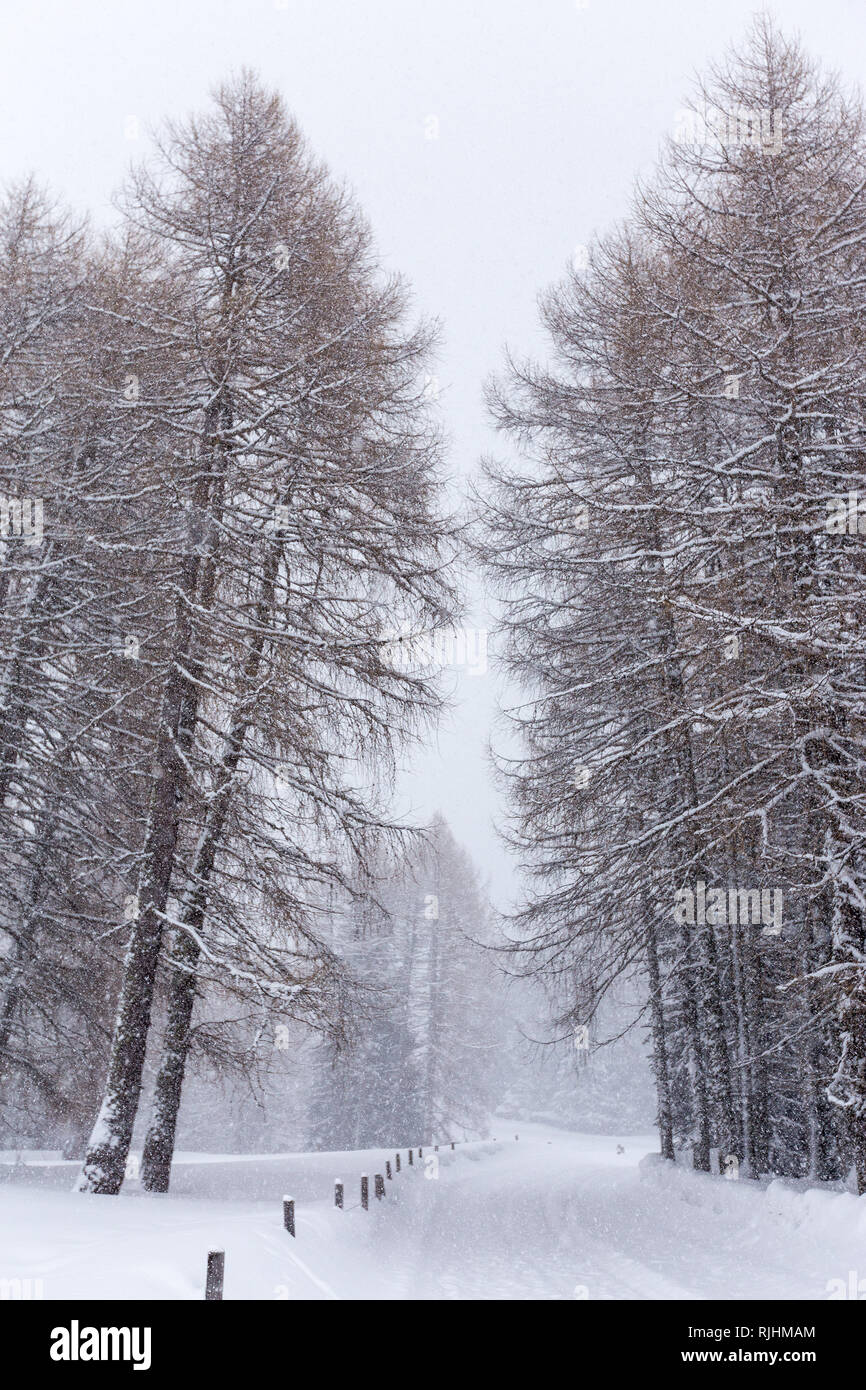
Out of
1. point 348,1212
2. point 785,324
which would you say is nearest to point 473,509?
point 785,324

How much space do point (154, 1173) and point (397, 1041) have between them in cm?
A: 3129

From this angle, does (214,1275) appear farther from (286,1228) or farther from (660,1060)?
(660,1060)

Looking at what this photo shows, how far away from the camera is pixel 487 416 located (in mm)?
14219

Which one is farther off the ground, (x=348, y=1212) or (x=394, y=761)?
(x=394, y=761)

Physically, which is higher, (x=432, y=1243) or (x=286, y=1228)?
(x=286, y=1228)

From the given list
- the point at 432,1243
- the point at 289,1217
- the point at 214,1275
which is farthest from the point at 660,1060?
the point at 214,1275

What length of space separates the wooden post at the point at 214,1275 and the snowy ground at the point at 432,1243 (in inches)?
4.2

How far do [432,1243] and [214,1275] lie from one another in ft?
22.3

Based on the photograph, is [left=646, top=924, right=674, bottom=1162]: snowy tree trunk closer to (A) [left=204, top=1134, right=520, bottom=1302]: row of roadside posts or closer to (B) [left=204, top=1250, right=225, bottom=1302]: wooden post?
(A) [left=204, top=1134, right=520, bottom=1302]: row of roadside posts

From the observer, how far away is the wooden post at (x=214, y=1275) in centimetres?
495

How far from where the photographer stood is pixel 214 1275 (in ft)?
16.3

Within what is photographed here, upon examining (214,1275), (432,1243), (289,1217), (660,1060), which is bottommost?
(432,1243)

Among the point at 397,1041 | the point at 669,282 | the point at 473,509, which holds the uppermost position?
the point at 669,282
